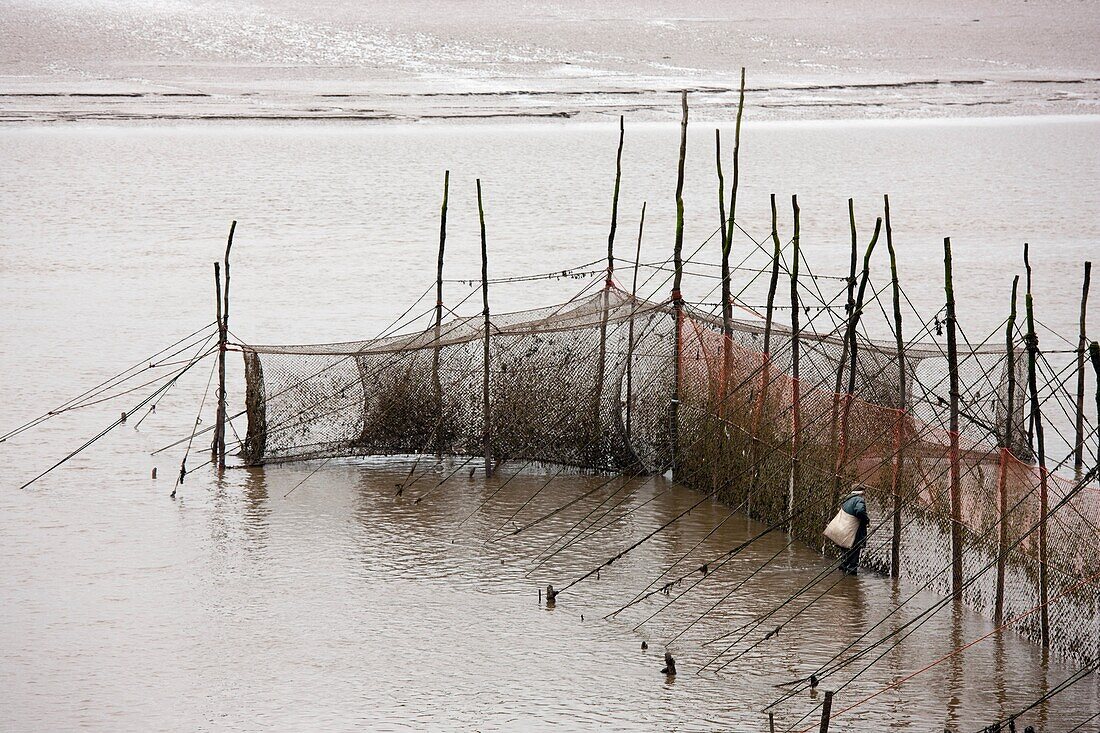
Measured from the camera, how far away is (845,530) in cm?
992

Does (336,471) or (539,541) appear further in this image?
(336,471)

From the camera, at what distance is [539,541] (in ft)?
36.3

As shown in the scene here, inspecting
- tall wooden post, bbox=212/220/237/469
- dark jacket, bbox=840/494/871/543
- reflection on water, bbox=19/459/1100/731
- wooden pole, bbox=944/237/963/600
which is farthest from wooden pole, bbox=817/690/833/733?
tall wooden post, bbox=212/220/237/469

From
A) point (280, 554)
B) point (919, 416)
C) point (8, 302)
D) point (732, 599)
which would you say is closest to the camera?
point (732, 599)

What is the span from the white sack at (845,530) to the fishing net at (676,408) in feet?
0.83

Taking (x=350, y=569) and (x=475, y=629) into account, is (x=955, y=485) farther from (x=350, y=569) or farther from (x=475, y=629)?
(x=350, y=569)

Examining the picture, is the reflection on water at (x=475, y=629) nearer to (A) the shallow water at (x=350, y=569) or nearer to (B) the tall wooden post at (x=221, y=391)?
(A) the shallow water at (x=350, y=569)

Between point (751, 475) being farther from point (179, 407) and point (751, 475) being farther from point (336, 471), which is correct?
point (179, 407)

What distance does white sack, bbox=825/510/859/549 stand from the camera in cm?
991

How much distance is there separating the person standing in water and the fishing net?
0.13 metres

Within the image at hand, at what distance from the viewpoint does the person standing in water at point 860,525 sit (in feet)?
32.3

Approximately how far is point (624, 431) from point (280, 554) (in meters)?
3.08

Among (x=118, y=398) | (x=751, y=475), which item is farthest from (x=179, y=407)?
(x=751, y=475)

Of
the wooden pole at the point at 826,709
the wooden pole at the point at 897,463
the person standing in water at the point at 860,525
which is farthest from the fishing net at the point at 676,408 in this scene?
the wooden pole at the point at 826,709
